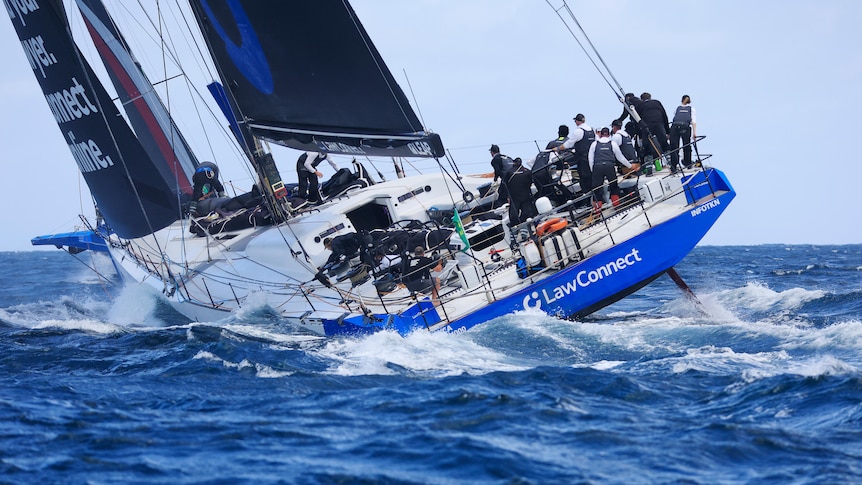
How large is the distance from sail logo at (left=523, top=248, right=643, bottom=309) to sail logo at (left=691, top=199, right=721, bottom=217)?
0.99m

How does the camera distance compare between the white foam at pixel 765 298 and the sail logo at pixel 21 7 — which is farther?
Result: the sail logo at pixel 21 7

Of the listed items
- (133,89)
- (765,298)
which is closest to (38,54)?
(133,89)

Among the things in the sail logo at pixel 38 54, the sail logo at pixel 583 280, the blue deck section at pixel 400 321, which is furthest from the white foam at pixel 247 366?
the sail logo at pixel 38 54

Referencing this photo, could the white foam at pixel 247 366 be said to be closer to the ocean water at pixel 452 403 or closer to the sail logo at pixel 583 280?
the ocean water at pixel 452 403

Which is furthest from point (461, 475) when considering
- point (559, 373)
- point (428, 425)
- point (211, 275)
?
point (211, 275)

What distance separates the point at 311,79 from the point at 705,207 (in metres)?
5.18

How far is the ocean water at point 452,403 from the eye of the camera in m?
6.53

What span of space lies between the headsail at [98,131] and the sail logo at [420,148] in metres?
4.29

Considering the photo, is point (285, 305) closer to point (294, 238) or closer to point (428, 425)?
point (294, 238)

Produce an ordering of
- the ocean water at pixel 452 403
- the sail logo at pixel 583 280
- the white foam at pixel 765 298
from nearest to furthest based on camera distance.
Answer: the ocean water at pixel 452 403 → the sail logo at pixel 583 280 → the white foam at pixel 765 298

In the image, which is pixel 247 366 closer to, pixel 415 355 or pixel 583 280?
pixel 415 355

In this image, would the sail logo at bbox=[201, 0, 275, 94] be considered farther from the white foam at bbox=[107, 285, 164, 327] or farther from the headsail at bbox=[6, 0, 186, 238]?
the white foam at bbox=[107, 285, 164, 327]

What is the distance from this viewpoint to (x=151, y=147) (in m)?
19.8

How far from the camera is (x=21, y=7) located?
1488cm
